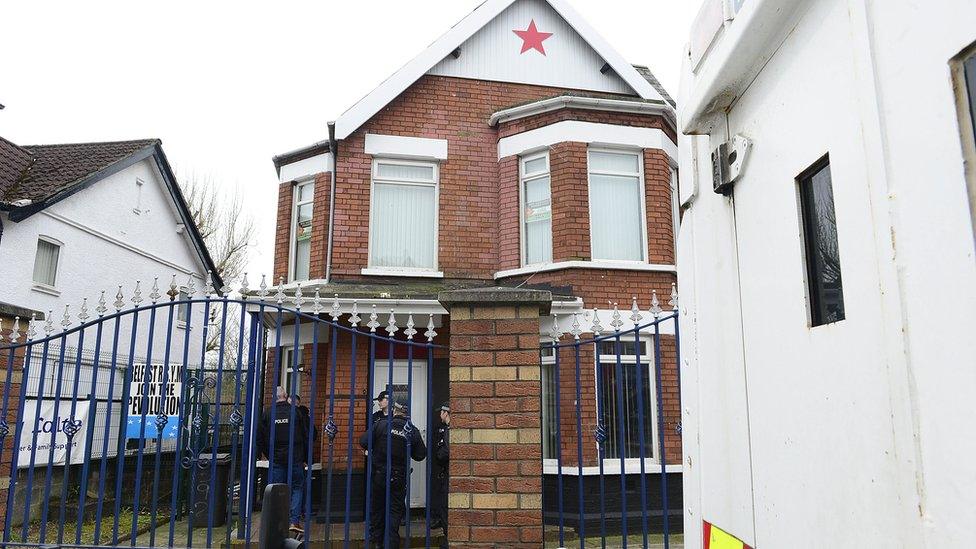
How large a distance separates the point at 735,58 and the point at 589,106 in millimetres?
8871

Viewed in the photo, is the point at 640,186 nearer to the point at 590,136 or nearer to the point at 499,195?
the point at 590,136

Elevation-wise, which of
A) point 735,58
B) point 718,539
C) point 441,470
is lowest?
point 441,470

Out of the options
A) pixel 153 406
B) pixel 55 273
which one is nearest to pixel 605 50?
pixel 153 406

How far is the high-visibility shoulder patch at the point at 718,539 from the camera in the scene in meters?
1.85

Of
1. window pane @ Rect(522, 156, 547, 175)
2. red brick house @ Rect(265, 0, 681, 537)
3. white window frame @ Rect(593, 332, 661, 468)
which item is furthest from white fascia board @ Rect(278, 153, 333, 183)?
white window frame @ Rect(593, 332, 661, 468)

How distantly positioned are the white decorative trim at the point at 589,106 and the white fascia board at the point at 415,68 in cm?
166

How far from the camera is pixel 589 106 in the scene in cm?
1045

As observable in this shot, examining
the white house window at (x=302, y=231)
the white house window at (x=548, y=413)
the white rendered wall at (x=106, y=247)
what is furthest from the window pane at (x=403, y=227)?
the white rendered wall at (x=106, y=247)

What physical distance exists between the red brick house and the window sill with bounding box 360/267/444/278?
0.02m

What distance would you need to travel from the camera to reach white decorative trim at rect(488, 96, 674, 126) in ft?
33.9

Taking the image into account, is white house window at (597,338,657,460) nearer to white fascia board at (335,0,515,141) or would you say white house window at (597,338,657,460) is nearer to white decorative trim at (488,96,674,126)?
white decorative trim at (488,96,674,126)

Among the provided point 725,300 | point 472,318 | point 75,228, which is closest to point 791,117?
point 725,300

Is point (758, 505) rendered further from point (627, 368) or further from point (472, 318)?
point (627, 368)

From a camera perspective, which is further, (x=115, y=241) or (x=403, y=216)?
(x=115, y=241)
